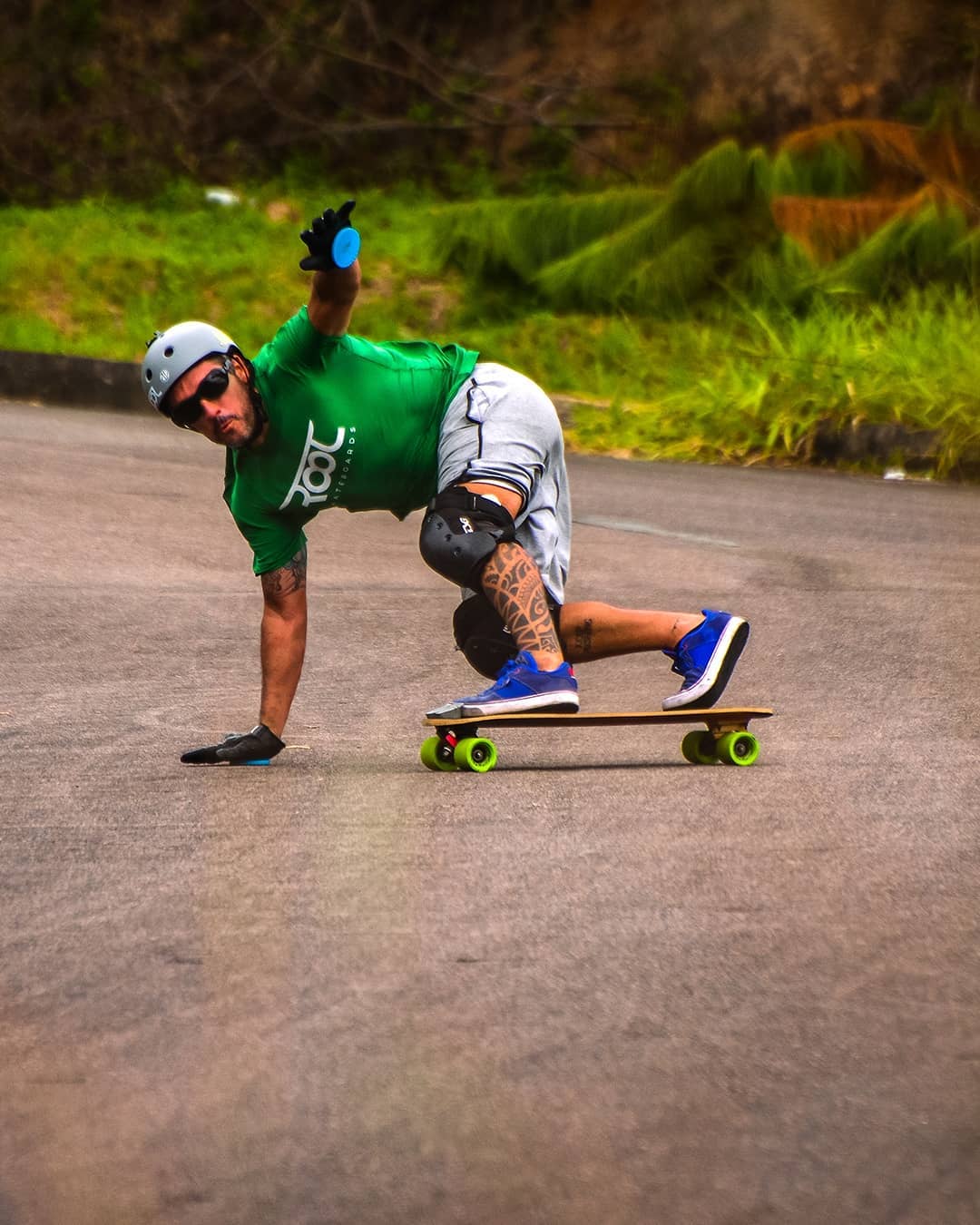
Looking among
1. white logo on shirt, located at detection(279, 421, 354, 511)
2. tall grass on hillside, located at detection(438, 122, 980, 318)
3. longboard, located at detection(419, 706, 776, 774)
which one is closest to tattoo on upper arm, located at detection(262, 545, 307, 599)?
white logo on shirt, located at detection(279, 421, 354, 511)

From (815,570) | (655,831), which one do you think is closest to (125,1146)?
(655,831)

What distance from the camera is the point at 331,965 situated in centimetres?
338

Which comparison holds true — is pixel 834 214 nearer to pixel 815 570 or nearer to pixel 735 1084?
pixel 815 570

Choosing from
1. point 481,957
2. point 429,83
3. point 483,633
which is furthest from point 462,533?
point 429,83

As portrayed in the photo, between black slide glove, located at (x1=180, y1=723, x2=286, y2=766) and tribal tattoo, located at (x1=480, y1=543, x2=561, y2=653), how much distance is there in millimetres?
750

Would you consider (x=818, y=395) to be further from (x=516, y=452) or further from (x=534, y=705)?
(x=534, y=705)

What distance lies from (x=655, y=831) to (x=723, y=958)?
999mm

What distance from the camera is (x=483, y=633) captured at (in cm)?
568

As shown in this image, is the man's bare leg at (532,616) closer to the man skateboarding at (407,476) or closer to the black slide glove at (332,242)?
the man skateboarding at (407,476)

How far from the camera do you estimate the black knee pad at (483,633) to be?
5652 millimetres

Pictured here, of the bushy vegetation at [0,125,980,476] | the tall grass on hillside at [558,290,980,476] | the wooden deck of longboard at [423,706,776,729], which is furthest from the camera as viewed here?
the bushy vegetation at [0,125,980,476]

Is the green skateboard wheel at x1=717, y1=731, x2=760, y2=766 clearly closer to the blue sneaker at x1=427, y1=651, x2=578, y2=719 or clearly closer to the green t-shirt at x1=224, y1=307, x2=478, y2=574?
the blue sneaker at x1=427, y1=651, x2=578, y2=719

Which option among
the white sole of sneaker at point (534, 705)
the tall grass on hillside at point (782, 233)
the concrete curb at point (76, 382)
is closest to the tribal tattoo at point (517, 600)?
the white sole of sneaker at point (534, 705)

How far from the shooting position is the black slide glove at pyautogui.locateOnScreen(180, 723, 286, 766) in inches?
213
